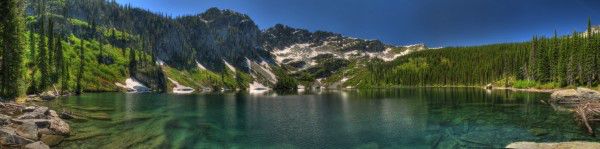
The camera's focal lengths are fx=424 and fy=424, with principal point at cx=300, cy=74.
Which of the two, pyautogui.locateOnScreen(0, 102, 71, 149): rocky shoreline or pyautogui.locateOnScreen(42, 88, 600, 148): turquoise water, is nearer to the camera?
pyautogui.locateOnScreen(0, 102, 71, 149): rocky shoreline

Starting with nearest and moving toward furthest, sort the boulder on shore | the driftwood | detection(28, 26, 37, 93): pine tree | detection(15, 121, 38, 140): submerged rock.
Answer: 1. detection(15, 121, 38, 140): submerged rock
2. the driftwood
3. the boulder on shore
4. detection(28, 26, 37, 93): pine tree

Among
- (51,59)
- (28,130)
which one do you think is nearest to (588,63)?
(28,130)

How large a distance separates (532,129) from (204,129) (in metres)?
42.5

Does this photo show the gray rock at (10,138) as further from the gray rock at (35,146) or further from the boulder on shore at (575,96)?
the boulder on shore at (575,96)

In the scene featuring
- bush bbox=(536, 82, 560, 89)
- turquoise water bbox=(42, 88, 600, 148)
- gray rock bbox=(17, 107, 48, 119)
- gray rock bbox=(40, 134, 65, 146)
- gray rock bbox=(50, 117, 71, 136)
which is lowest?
turquoise water bbox=(42, 88, 600, 148)

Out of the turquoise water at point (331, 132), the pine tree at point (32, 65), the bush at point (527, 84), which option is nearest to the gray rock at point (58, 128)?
the turquoise water at point (331, 132)

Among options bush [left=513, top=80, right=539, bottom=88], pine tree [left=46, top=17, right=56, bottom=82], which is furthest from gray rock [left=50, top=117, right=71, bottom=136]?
bush [left=513, top=80, right=539, bottom=88]

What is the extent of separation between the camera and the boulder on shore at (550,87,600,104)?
302ft

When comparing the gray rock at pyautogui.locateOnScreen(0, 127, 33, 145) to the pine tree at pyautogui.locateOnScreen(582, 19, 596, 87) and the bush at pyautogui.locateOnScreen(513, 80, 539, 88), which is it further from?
the bush at pyautogui.locateOnScreen(513, 80, 539, 88)

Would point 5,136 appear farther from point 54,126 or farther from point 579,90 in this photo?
point 579,90

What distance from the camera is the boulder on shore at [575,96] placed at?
302ft

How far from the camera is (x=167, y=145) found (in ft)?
142

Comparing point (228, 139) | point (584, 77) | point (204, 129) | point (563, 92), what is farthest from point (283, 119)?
point (584, 77)

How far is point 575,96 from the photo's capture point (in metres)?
95.3
